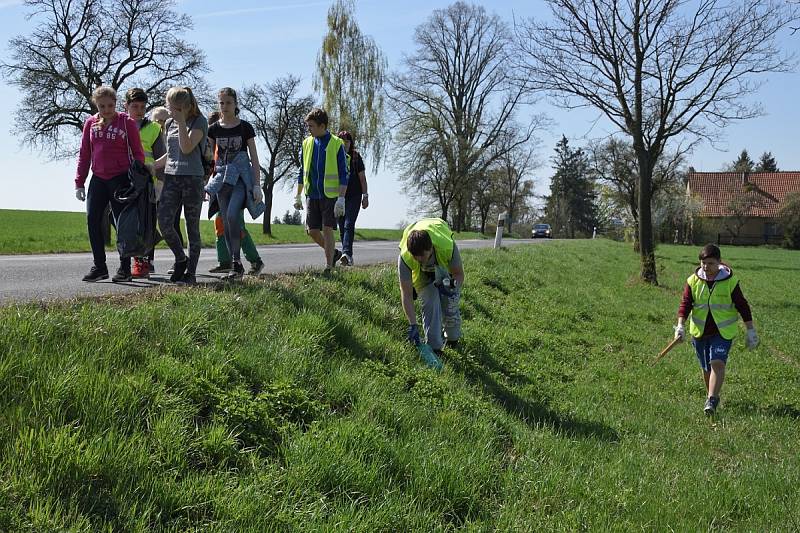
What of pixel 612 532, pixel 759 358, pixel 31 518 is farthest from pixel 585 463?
A: pixel 759 358

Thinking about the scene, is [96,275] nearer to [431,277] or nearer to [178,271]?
[178,271]

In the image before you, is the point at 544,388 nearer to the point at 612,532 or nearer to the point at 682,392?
the point at 682,392

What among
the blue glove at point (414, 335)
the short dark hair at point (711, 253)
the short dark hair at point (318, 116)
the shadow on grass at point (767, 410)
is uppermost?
the short dark hair at point (318, 116)

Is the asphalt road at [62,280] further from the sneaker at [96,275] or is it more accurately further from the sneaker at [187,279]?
the sneaker at [187,279]

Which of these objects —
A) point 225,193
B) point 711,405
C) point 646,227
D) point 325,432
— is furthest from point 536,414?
point 646,227

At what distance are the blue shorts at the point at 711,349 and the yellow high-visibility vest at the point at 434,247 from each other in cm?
330

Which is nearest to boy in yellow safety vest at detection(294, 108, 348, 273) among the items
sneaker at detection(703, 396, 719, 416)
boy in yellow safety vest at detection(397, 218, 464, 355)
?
boy in yellow safety vest at detection(397, 218, 464, 355)

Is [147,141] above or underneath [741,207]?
underneath

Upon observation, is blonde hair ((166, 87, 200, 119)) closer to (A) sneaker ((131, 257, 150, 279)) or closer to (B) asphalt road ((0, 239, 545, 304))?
(B) asphalt road ((0, 239, 545, 304))

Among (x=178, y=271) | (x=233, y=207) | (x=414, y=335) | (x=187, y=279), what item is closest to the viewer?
(x=414, y=335)

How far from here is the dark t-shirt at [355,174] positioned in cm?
938

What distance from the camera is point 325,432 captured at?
3805 mm

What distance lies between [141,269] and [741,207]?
72.3 metres

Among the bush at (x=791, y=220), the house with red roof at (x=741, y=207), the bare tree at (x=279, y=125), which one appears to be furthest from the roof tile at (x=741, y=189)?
the bare tree at (x=279, y=125)
